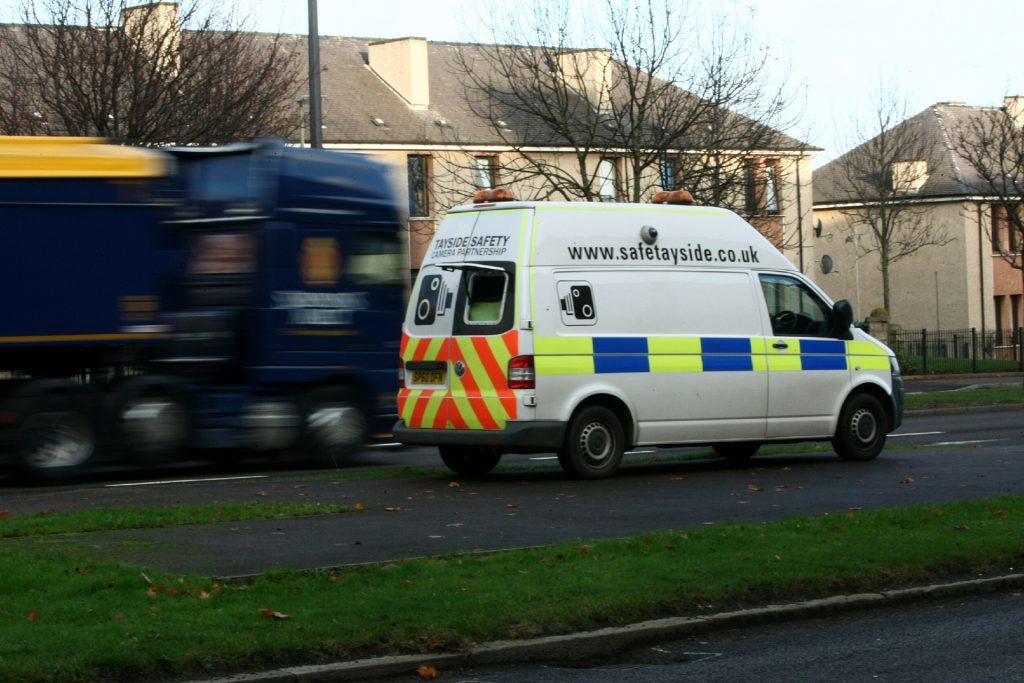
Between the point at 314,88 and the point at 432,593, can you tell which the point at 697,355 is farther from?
the point at 314,88

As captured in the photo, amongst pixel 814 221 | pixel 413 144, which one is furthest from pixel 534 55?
pixel 814 221

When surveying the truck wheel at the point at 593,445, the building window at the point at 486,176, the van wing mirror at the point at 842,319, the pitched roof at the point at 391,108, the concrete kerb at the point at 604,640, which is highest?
the pitched roof at the point at 391,108

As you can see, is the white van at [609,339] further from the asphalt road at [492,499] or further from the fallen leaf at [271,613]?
the fallen leaf at [271,613]

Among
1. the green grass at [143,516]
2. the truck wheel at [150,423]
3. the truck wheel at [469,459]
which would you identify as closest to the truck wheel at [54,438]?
the truck wheel at [150,423]

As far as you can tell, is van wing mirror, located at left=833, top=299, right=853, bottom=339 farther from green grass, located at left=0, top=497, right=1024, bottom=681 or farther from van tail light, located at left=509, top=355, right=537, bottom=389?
green grass, located at left=0, top=497, right=1024, bottom=681

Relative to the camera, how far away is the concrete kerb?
7.05 metres

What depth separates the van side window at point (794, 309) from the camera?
1636cm

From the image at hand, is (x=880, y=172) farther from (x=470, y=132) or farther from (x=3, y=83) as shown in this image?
(x=3, y=83)

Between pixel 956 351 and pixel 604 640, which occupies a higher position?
pixel 956 351

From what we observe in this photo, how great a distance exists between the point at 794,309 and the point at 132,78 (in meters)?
16.8

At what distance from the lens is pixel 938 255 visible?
209 feet

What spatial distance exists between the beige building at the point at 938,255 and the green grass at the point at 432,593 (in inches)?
1966

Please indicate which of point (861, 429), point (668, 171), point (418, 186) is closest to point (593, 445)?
point (861, 429)

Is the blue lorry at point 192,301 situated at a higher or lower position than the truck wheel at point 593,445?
higher
